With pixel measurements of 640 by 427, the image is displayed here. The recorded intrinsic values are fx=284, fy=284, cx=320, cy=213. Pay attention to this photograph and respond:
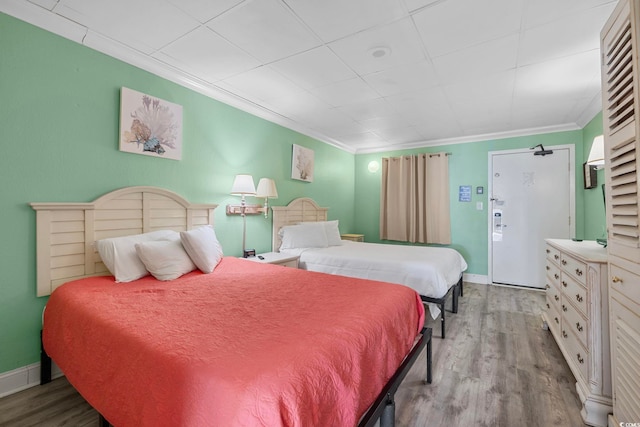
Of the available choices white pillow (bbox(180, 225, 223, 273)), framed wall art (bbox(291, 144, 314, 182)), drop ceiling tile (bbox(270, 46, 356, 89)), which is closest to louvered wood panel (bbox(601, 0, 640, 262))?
drop ceiling tile (bbox(270, 46, 356, 89))

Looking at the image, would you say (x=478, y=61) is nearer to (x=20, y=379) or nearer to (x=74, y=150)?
(x=74, y=150)

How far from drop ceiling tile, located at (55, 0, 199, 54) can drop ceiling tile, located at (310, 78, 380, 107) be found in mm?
1386

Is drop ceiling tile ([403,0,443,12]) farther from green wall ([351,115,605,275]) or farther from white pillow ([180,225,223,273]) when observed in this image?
green wall ([351,115,605,275])

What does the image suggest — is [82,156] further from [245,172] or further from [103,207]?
[245,172]

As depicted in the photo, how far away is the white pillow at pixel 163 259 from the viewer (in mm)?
2055

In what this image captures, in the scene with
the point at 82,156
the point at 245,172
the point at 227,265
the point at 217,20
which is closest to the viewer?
the point at 217,20

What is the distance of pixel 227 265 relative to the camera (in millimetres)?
2523

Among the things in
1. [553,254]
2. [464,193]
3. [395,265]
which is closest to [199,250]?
[395,265]

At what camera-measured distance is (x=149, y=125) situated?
2.49 m

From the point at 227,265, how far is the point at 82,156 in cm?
136

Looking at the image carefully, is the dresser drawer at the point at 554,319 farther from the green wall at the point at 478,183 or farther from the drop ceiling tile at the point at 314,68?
the drop ceiling tile at the point at 314,68

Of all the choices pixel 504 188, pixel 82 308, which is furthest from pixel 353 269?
pixel 504 188

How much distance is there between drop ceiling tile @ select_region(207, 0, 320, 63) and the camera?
5.96 feet

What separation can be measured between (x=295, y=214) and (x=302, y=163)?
2.63ft
